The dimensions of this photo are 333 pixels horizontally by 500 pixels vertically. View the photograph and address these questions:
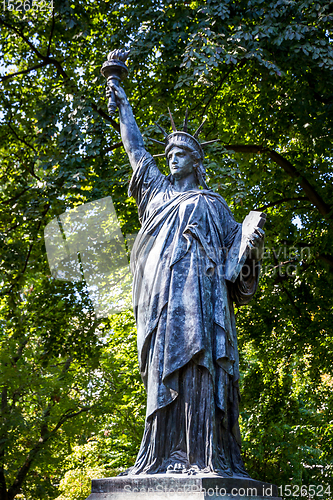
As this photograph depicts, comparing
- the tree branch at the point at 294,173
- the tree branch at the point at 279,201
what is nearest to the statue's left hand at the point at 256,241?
the tree branch at the point at 294,173

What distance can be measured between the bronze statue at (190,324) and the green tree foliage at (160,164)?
15.1ft

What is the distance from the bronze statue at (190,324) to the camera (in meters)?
3.84

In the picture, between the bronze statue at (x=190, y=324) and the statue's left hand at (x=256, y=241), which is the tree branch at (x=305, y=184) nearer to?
the bronze statue at (x=190, y=324)

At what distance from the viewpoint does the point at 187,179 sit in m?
5.04

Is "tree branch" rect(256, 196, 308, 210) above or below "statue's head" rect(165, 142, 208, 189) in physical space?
above

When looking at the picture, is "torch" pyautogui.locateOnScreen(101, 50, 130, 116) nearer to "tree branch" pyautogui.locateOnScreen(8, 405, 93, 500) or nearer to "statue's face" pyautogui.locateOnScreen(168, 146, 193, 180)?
"statue's face" pyautogui.locateOnScreen(168, 146, 193, 180)

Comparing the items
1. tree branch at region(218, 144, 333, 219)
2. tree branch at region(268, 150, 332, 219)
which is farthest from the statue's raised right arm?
tree branch at region(268, 150, 332, 219)

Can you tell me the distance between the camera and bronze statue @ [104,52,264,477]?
3.84m

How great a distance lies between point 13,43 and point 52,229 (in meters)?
4.56

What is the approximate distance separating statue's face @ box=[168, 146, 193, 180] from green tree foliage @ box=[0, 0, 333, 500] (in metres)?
3.92

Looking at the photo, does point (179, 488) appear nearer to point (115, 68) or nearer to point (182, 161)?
point (182, 161)

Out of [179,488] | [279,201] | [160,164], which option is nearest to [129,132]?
[179,488]

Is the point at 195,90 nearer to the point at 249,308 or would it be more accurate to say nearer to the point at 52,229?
the point at 52,229

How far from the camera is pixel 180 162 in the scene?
4973mm
